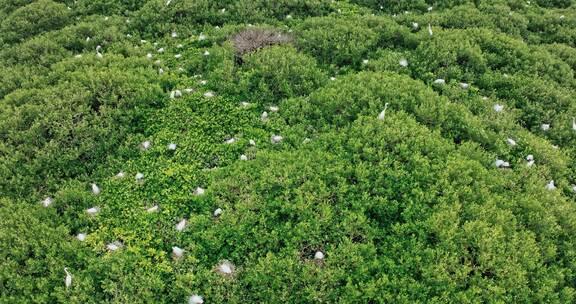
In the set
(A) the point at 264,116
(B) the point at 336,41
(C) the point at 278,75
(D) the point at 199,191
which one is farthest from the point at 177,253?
(B) the point at 336,41

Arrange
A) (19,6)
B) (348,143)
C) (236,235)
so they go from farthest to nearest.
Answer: (19,6)
(348,143)
(236,235)

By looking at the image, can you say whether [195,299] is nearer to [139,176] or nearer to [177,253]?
[177,253]

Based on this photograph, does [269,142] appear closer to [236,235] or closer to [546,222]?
[236,235]

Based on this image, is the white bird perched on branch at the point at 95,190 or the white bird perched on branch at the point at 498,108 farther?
the white bird perched on branch at the point at 498,108

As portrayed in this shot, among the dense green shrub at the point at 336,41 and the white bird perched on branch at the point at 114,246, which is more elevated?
the dense green shrub at the point at 336,41

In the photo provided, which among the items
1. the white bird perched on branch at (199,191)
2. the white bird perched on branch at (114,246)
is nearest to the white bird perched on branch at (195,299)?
the white bird perched on branch at (114,246)

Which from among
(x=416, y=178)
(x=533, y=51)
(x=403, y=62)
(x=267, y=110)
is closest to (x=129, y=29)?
(x=267, y=110)

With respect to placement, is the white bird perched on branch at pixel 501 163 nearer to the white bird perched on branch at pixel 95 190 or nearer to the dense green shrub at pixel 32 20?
the white bird perched on branch at pixel 95 190

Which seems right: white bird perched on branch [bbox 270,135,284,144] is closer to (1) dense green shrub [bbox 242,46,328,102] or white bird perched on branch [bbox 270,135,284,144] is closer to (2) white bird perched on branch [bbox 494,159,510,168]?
(1) dense green shrub [bbox 242,46,328,102]
